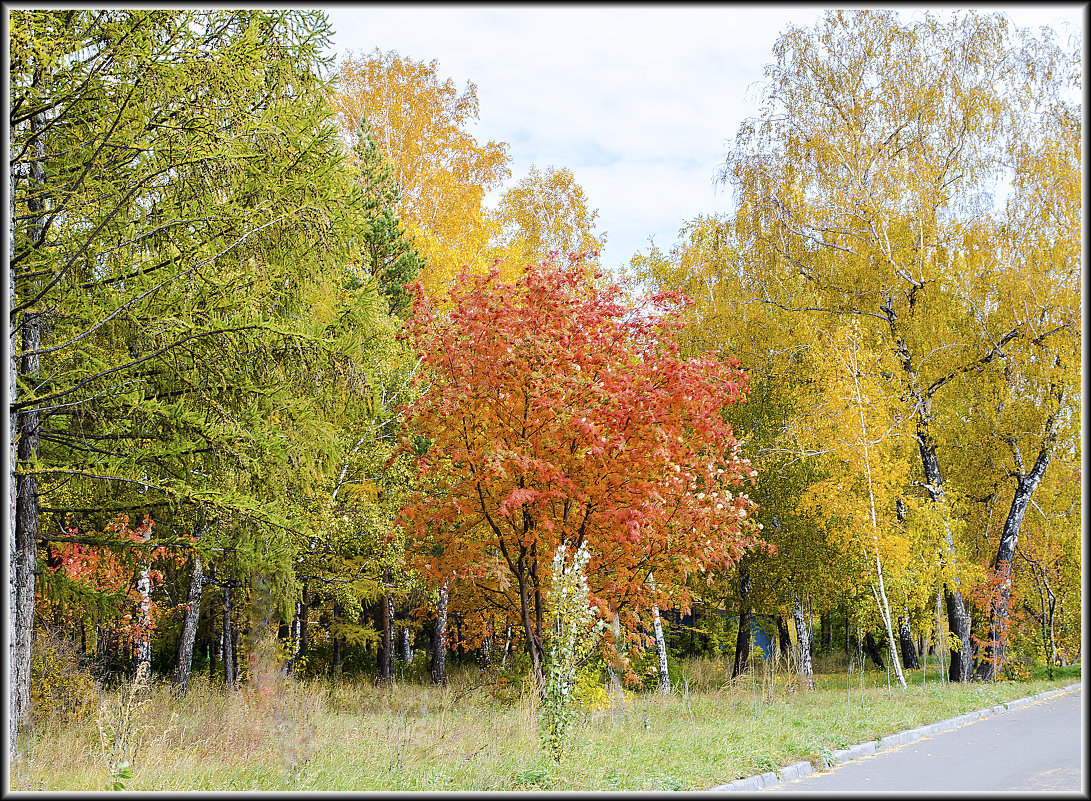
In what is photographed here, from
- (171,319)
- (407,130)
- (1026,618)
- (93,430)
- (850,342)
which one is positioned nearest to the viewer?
(171,319)

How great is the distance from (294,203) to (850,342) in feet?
43.4

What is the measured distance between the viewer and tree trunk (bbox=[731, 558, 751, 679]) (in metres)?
20.4

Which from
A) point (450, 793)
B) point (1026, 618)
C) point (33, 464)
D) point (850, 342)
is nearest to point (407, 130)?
point (850, 342)

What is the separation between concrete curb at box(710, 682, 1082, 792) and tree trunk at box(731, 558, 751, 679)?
21.6ft

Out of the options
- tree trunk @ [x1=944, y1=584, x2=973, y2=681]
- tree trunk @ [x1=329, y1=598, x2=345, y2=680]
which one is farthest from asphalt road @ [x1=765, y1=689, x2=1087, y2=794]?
tree trunk @ [x1=329, y1=598, x2=345, y2=680]

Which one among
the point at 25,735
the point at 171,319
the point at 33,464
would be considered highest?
the point at 171,319

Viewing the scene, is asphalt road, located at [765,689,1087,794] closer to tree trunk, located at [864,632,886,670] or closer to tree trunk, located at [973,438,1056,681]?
tree trunk, located at [973,438,1056,681]

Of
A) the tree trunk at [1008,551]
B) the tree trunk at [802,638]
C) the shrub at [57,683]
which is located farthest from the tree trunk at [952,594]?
the shrub at [57,683]

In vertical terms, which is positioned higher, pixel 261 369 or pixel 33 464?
pixel 261 369

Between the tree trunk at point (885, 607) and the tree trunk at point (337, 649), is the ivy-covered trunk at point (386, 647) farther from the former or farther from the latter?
the tree trunk at point (885, 607)

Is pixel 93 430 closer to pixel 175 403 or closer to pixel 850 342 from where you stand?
pixel 175 403

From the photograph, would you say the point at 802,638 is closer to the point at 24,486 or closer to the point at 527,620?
the point at 527,620

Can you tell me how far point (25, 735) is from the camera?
7492 mm

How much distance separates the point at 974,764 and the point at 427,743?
218 inches
